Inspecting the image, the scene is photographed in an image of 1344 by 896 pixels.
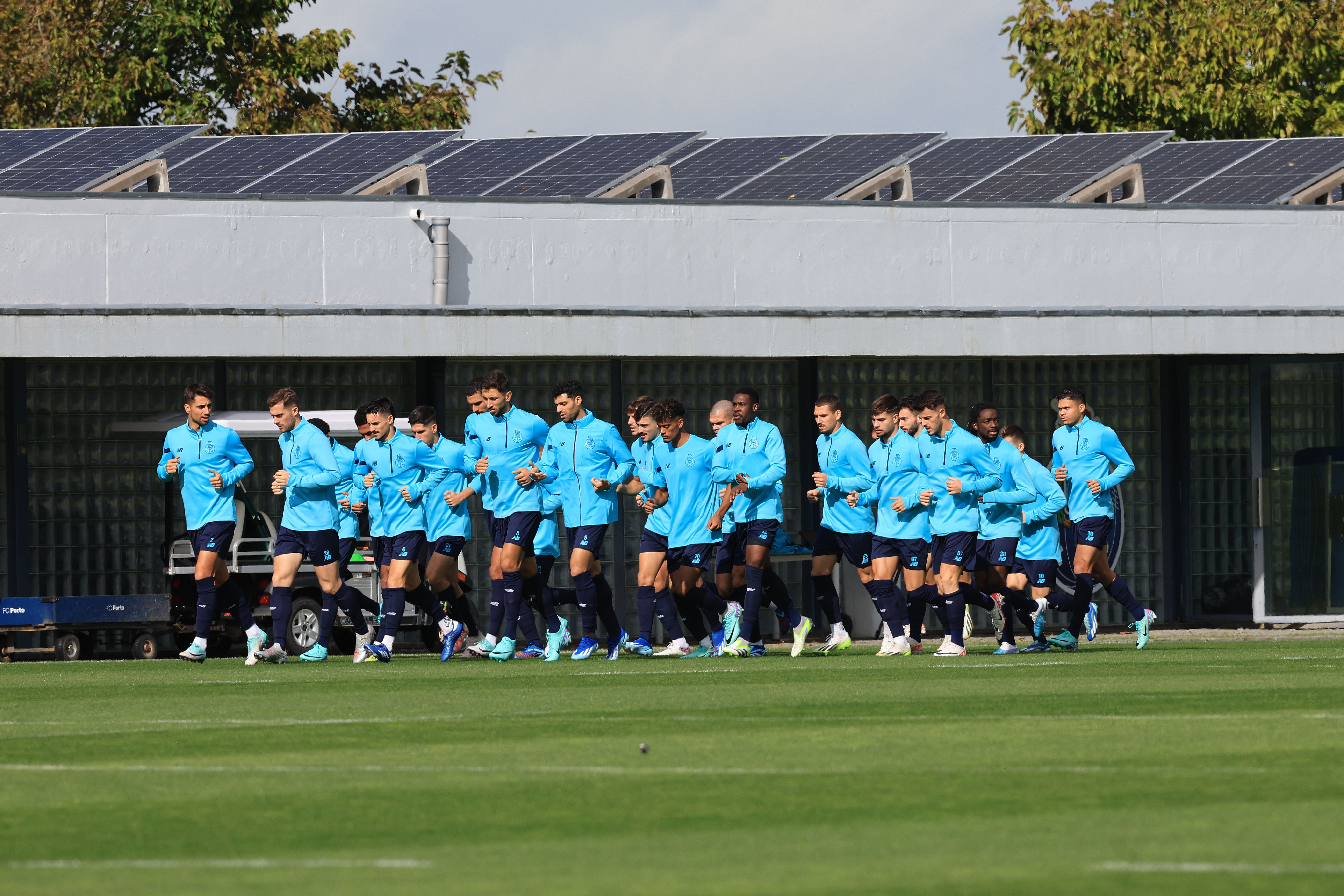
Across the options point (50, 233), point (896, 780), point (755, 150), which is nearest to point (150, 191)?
point (50, 233)

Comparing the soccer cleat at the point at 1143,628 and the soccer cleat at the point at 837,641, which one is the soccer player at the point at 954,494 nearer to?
the soccer cleat at the point at 837,641

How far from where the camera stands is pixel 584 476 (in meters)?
16.7

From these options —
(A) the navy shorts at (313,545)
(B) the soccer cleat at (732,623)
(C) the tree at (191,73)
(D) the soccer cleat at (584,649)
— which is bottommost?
(D) the soccer cleat at (584,649)

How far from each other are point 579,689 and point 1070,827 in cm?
662

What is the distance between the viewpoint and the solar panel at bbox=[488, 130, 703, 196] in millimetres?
25891

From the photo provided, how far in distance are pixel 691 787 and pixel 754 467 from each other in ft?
29.6

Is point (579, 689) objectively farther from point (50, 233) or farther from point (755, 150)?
point (755, 150)

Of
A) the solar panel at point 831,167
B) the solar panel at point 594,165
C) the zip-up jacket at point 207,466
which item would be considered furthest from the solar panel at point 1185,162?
the zip-up jacket at point 207,466

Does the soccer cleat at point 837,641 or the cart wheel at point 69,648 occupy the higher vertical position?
the soccer cleat at point 837,641

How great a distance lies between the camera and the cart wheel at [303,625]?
20828mm

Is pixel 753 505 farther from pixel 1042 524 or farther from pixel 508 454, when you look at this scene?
pixel 1042 524

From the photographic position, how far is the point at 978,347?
23.2 m

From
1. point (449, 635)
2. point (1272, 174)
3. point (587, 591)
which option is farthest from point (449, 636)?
point (1272, 174)

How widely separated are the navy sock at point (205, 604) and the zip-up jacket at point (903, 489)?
507 centimetres
